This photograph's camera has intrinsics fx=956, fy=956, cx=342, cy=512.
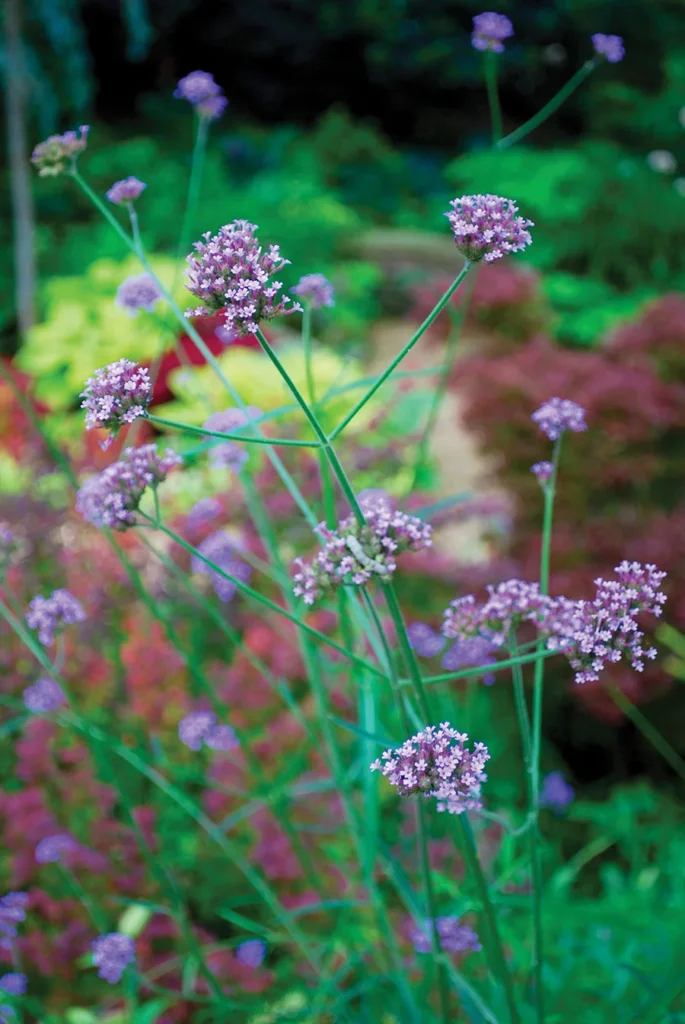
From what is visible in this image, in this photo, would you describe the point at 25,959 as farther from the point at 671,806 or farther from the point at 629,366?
the point at 629,366

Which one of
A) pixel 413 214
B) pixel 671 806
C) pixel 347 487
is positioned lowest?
pixel 671 806

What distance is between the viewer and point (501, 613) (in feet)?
2.83

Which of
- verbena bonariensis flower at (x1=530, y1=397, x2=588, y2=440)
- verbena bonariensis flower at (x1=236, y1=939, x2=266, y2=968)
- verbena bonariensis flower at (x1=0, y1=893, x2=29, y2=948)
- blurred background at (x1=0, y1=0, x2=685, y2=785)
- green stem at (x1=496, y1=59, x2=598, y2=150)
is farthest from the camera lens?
blurred background at (x1=0, y1=0, x2=685, y2=785)

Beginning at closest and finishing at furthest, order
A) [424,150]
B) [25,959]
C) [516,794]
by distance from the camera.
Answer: [25,959]
[516,794]
[424,150]

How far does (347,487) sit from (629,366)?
98.4 inches

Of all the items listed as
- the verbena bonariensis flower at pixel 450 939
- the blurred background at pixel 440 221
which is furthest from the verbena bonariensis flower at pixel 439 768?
the blurred background at pixel 440 221

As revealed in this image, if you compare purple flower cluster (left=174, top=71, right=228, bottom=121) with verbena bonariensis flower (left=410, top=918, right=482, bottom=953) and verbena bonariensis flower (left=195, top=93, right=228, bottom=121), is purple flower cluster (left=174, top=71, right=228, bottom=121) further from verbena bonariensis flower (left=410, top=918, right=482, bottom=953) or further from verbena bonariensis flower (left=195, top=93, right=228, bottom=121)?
verbena bonariensis flower (left=410, top=918, right=482, bottom=953)

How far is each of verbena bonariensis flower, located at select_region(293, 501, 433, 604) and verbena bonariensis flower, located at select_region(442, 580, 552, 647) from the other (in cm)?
13

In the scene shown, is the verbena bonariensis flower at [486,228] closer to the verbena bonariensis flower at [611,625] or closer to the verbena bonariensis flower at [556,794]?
the verbena bonariensis flower at [611,625]

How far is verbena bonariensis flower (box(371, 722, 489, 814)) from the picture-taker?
0.67 m

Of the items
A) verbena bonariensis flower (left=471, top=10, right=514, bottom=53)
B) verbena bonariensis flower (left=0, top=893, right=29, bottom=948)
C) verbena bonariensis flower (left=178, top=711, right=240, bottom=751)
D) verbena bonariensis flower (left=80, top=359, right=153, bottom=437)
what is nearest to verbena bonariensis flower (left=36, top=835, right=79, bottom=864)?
verbena bonariensis flower (left=0, top=893, right=29, bottom=948)

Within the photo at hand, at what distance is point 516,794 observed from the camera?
2.53 meters

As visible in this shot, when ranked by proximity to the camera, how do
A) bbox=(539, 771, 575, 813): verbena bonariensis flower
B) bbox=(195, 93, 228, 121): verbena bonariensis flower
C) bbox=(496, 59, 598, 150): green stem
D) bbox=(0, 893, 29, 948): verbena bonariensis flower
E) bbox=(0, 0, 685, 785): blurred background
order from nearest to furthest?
bbox=(0, 893, 29, 948): verbena bonariensis flower < bbox=(496, 59, 598, 150): green stem < bbox=(195, 93, 228, 121): verbena bonariensis flower < bbox=(539, 771, 575, 813): verbena bonariensis flower < bbox=(0, 0, 685, 785): blurred background

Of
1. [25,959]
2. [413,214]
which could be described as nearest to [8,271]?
[413,214]
